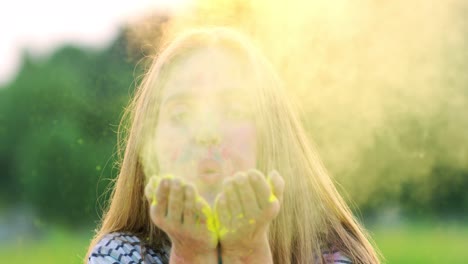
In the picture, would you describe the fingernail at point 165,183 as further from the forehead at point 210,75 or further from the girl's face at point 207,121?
the forehead at point 210,75

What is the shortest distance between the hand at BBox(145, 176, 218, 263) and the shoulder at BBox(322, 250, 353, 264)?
1.59 feet

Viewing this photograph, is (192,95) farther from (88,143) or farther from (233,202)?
(88,143)

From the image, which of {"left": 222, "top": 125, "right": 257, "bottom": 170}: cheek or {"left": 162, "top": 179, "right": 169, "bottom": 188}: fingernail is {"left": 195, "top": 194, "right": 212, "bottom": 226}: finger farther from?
{"left": 222, "top": 125, "right": 257, "bottom": 170}: cheek

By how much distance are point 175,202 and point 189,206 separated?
3 centimetres

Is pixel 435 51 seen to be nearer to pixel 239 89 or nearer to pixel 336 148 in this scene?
pixel 336 148

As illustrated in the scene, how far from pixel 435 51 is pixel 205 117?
660 cm

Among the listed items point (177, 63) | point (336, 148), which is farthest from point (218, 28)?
point (336, 148)

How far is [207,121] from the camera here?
1.80 m

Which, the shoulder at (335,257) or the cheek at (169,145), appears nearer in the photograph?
the cheek at (169,145)

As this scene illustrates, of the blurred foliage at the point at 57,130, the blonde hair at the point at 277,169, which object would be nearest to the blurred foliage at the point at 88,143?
the blurred foliage at the point at 57,130

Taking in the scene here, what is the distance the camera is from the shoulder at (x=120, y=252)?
1852 mm

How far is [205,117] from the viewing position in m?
1.79

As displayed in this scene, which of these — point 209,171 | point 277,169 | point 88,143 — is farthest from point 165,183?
point 88,143

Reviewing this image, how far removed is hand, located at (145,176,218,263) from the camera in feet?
4.57
